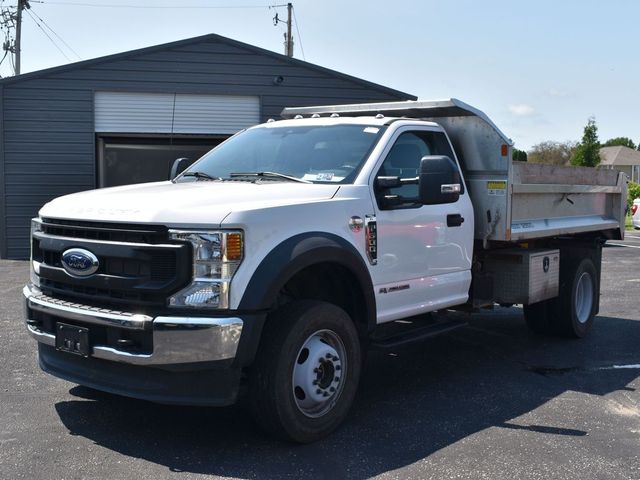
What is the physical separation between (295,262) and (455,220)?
7.07 feet

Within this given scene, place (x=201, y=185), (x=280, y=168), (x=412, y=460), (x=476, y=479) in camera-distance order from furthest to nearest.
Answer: (x=280, y=168) < (x=201, y=185) < (x=412, y=460) < (x=476, y=479)

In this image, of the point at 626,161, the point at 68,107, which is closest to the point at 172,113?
the point at 68,107

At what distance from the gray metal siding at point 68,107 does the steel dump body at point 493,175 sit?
9.79 meters

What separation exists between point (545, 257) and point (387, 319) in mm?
2661

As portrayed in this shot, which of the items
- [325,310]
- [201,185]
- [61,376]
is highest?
[201,185]

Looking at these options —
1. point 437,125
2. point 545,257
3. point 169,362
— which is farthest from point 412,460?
point 545,257

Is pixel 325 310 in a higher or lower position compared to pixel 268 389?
higher

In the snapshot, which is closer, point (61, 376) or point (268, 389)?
point (268, 389)

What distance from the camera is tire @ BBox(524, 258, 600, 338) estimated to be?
8266 mm

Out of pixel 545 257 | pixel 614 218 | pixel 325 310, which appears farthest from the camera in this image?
pixel 614 218

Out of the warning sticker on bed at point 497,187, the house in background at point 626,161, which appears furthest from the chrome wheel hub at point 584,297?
the house in background at point 626,161

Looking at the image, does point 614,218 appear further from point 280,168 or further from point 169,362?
point 169,362

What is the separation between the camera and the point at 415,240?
5883 mm

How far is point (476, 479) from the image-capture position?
4.34 metres
